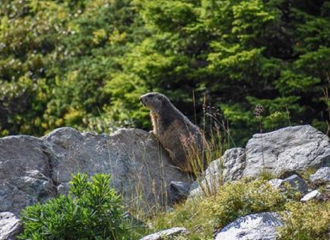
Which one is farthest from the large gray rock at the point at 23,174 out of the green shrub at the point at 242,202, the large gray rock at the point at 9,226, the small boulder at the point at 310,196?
the small boulder at the point at 310,196

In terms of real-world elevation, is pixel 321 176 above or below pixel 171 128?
above

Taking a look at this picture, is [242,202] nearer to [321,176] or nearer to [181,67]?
[321,176]

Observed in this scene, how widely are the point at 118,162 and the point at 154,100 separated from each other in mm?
1788

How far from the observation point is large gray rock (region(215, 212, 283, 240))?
8.24 meters

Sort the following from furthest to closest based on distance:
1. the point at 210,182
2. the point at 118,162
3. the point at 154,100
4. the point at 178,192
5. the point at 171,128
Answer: the point at 154,100 → the point at 171,128 → the point at 118,162 → the point at 178,192 → the point at 210,182

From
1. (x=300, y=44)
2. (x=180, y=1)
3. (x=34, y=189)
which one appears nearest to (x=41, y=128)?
(x=180, y=1)

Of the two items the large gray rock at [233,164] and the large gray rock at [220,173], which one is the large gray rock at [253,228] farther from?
the large gray rock at [233,164]

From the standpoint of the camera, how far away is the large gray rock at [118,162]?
1074cm

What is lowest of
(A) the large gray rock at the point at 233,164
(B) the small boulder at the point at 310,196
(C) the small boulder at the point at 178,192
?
(C) the small boulder at the point at 178,192

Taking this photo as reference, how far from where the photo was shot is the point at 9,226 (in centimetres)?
893

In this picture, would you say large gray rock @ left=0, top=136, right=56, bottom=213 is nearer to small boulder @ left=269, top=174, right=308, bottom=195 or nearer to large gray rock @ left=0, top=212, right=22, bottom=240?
large gray rock @ left=0, top=212, right=22, bottom=240

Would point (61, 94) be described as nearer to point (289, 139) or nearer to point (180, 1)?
point (180, 1)

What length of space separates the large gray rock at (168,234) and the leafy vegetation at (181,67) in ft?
11.2

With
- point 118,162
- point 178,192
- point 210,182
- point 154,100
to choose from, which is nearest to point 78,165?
point 118,162
